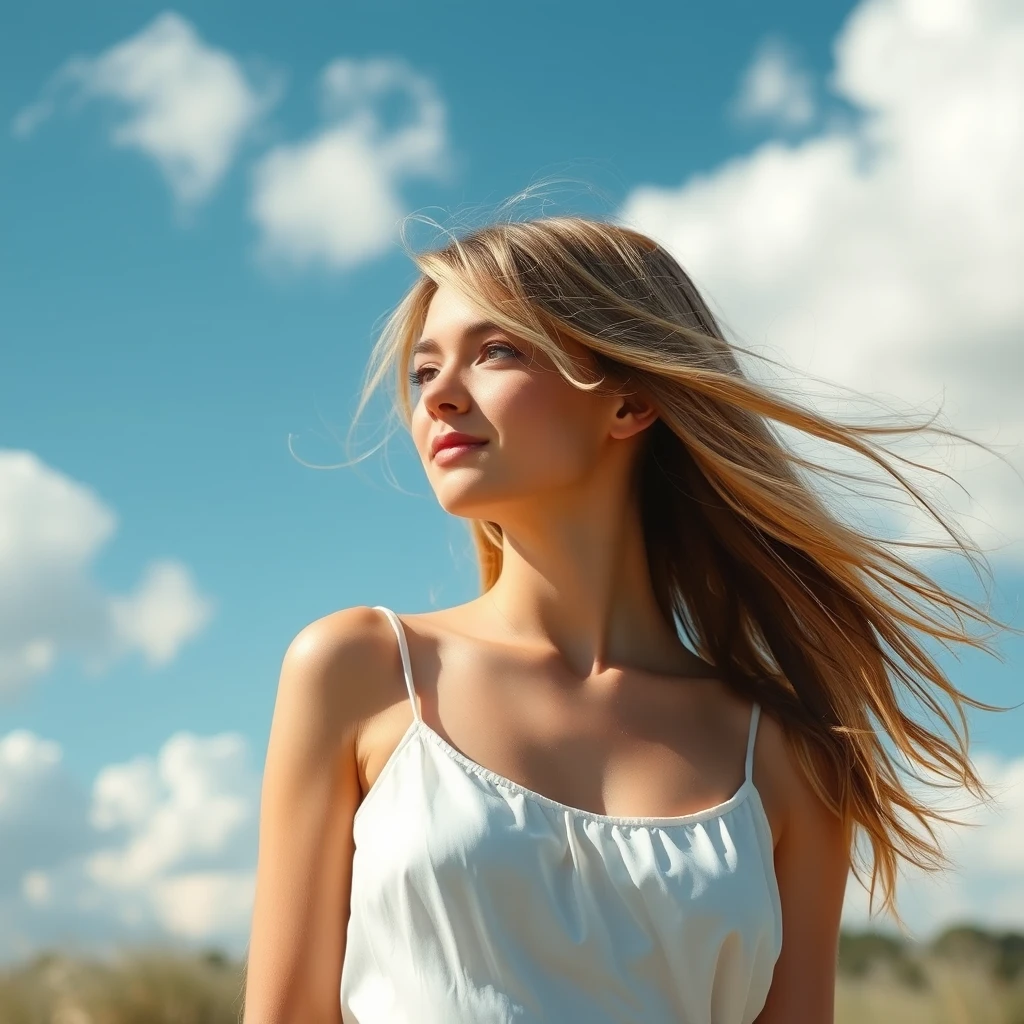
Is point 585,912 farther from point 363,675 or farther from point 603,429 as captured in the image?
point 603,429

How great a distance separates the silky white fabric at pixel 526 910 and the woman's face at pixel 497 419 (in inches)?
16.7

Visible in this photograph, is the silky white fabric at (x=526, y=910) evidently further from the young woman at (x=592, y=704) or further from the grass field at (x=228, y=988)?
the grass field at (x=228, y=988)

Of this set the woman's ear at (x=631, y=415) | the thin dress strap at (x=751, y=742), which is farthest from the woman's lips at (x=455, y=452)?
the thin dress strap at (x=751, y=742)

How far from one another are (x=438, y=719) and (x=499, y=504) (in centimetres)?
48

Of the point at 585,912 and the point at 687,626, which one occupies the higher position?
the point at 687,626

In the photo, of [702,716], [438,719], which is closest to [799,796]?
[702,716]

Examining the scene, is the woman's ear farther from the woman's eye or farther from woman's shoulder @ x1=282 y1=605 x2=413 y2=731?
woman's shoulder @ x1=282 y1=605 x2=413 y2=731

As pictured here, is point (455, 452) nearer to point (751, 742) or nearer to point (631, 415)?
point (631, 415)

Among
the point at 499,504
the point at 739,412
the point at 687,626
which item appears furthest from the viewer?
the point at 687,626

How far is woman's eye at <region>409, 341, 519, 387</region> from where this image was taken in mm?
2877

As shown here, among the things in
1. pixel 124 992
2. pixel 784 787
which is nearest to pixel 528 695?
pixel 784 787

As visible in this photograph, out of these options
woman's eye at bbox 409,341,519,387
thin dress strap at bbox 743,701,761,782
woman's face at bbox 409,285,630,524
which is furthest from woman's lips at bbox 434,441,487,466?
thin dress strap at bbox 743,701,761,782

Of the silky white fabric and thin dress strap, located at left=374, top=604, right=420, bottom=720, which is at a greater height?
thin dress strap, located at left=374, top=604, right=420, bottom=720

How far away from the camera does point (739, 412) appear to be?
315 centimetres
